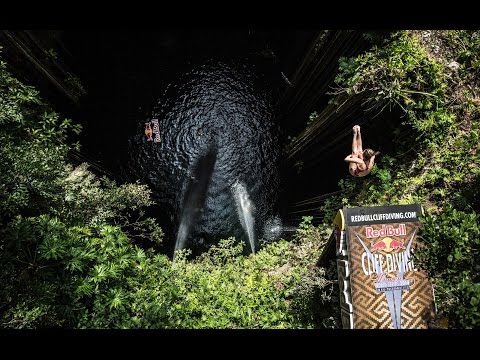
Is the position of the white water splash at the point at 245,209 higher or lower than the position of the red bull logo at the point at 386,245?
higher

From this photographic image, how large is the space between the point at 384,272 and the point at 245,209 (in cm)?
591

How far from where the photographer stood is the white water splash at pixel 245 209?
10945 mm

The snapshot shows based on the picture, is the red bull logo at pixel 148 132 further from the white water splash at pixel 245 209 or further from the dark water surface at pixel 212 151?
the white water splash at pixel 245 209

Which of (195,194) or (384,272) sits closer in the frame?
(384,272)

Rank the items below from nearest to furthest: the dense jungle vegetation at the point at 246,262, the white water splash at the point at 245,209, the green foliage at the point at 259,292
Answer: the dense jungle vegetation at the point at 246,262
the green foliage at the point at 259,292
the white water splash at the point at 245,209

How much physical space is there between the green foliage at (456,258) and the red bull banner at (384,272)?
50 cm

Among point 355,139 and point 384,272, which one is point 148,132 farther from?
point 384,272

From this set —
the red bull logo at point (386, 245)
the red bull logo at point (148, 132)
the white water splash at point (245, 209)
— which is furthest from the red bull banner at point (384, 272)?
the red bull logo at point (148, 132)

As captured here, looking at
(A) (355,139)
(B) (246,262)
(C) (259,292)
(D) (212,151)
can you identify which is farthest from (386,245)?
(D) (212,151)

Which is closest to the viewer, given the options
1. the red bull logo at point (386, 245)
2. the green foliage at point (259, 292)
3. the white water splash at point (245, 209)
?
the red bull logo at point (386, 245)

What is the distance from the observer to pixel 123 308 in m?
6.11

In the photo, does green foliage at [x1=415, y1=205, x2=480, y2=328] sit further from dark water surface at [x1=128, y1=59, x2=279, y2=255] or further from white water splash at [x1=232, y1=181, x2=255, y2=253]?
dark water surface at [x1=128, y1=59, x2=279, y2=255]

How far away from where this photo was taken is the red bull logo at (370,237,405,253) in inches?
223

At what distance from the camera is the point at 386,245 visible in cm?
568
